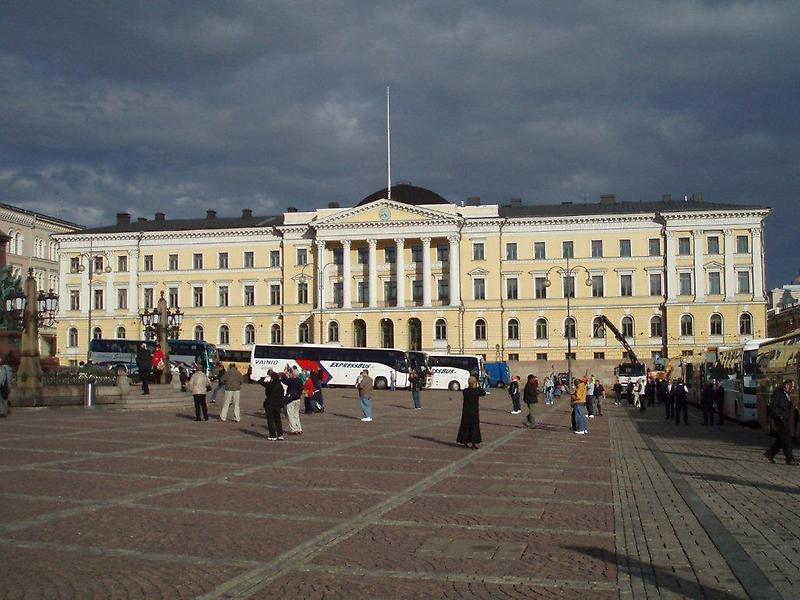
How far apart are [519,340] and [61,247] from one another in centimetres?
4947

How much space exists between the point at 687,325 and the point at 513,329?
1646 cm

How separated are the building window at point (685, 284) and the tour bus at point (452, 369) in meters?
26.2

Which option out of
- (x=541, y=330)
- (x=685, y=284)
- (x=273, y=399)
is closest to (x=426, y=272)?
(x=541, y=330)

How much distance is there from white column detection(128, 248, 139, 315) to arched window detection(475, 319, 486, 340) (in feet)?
118

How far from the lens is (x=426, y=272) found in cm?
8412

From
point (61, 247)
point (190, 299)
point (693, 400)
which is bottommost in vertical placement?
point (693, 400)

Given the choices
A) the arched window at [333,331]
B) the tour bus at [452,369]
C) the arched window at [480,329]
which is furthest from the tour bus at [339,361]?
the arched window at [480,329]

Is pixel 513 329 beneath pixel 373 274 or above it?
beneath

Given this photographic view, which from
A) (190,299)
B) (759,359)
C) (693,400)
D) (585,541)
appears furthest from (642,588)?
(190,299)

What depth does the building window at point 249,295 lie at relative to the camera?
88.8m

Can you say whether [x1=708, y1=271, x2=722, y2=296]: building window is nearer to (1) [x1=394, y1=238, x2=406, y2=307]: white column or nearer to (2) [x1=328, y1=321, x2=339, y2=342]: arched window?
(1) [x1=394, y1=238, x2=406, y2=307]: white column

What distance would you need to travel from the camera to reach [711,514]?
38.4 feet

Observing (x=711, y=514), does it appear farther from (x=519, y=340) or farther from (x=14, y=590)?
(x=519, y=340)

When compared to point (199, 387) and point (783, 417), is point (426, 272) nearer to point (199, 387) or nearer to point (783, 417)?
point (199, 387)
